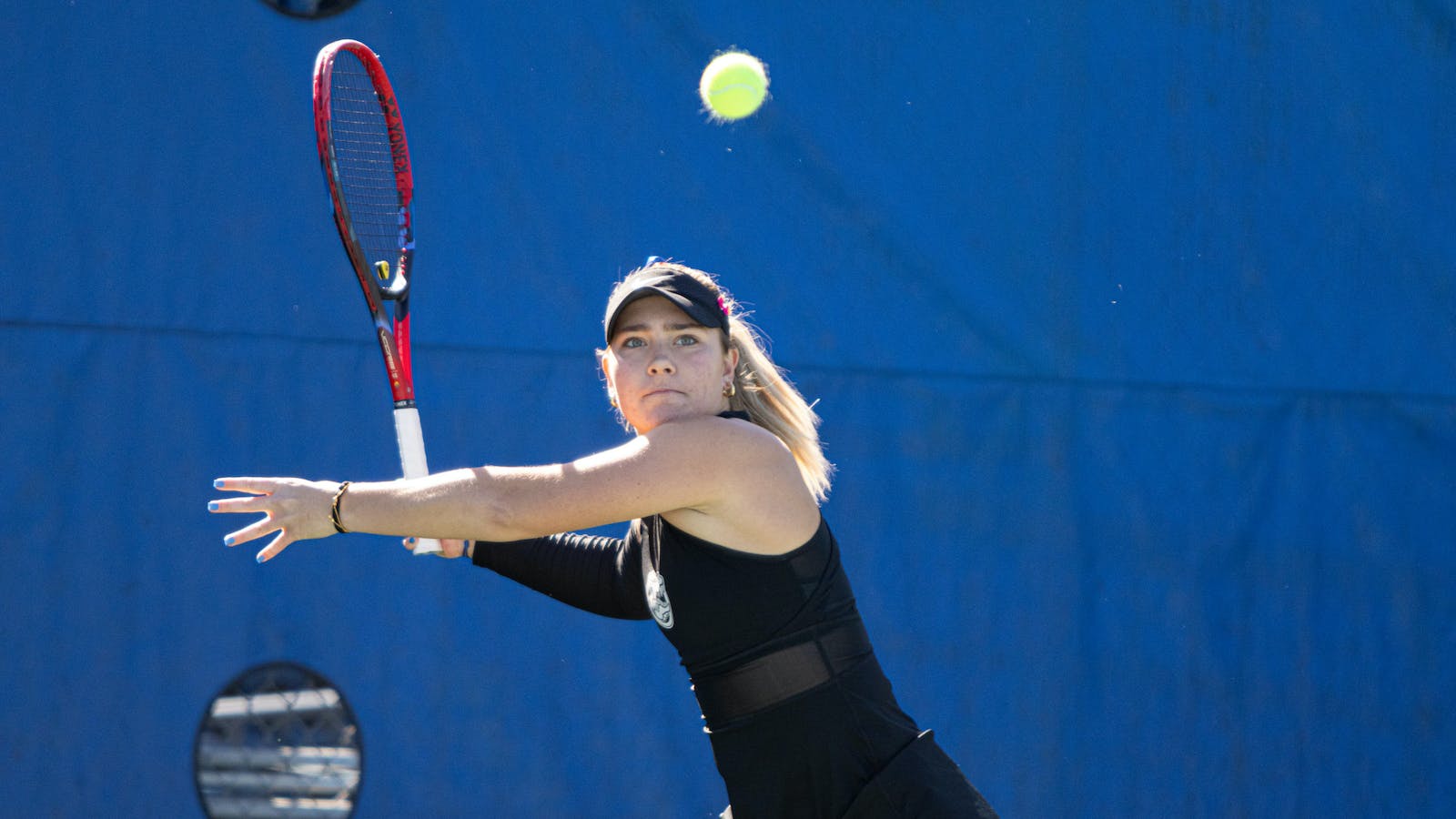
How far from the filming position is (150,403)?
3.18 meters

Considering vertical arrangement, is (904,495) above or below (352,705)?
above

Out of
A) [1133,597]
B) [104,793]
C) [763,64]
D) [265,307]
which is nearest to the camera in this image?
[104,793]

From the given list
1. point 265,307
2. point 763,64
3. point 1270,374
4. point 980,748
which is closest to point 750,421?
point 265,307

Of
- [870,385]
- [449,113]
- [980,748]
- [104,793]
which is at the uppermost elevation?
[449,113]

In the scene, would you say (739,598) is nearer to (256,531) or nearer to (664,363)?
(664,363)

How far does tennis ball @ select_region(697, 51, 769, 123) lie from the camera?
366 cm

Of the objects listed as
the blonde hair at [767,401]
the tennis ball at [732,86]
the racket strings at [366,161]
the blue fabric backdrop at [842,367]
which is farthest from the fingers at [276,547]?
the tennis ball at [732,86]

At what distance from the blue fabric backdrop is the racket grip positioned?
0.92 meters

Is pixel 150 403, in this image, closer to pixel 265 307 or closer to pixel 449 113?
pixel 265 307

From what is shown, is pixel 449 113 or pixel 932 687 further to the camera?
pixel 932 687

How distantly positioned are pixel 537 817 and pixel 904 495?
51.0 inches

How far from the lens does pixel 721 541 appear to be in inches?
85.7

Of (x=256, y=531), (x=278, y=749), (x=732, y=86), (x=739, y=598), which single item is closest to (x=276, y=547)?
(x=256, y=531)

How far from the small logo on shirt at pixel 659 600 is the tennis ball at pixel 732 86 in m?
1.72
